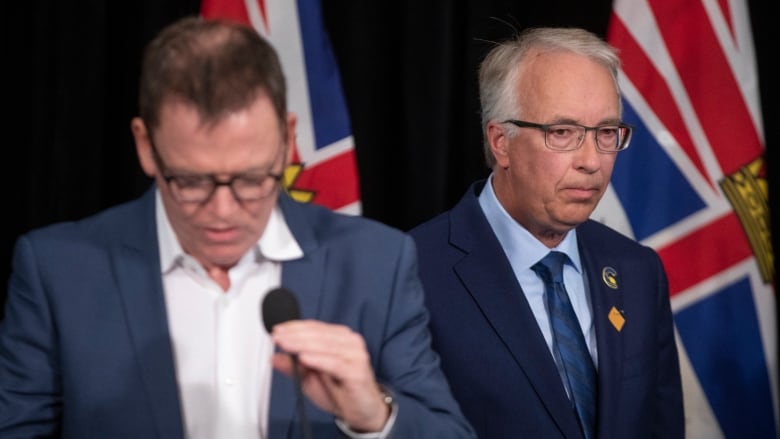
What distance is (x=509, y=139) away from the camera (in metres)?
2.51

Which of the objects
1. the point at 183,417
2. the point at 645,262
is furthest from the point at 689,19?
the point at 183,417

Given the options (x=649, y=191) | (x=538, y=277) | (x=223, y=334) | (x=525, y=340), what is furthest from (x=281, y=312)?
(x=649, y=191)

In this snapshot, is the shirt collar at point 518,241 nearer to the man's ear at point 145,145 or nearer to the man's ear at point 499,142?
the man's ear at point 499,142

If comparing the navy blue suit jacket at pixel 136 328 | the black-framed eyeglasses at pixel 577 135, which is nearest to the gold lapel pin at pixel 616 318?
the black-framed eyeglasses at pixel 577 135

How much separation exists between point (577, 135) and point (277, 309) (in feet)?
3.97

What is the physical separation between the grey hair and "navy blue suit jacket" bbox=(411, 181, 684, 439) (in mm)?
203

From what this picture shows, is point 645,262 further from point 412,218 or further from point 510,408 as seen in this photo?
point 412,218

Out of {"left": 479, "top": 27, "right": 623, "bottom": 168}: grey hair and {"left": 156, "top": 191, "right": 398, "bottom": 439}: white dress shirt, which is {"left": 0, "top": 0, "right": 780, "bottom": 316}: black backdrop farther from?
{"left": 156, "top": 191, "right": 398, "bottom": 439}: white dress shirt

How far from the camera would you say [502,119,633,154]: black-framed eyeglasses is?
7.93 feet

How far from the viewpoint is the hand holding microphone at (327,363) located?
54.4 inches

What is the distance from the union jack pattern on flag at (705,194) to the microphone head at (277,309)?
1.92 metres

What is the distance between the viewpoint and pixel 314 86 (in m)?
3.10

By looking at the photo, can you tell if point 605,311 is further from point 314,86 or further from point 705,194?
point 314,86

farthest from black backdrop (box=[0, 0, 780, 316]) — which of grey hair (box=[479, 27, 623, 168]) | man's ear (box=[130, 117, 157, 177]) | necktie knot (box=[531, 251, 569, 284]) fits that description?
man's ear (box=[130, 117, 157, 177])
